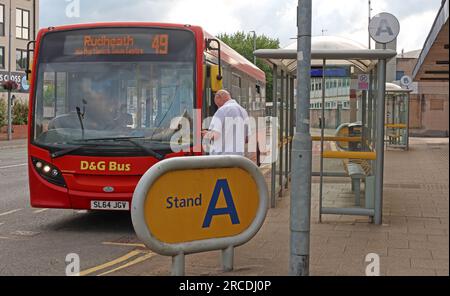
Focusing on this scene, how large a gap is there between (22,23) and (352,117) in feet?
130

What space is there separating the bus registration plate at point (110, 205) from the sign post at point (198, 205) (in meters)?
2.73

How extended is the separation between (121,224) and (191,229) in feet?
13.7

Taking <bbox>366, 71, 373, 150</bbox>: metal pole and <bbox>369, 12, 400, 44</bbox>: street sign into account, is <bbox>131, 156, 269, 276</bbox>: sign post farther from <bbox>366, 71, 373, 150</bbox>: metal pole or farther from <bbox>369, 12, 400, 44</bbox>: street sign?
<bbox>369, 12, 400, 44</bbox>: street sign

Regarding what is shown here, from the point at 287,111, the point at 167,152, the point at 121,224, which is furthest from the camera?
the point at 287,111

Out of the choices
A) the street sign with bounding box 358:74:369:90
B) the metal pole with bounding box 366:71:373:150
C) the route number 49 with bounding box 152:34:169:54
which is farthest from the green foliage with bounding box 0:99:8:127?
the route number 49 with bounding box 152:34:169:54

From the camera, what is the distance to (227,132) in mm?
8359

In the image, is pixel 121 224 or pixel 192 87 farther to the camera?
pixel 121 224

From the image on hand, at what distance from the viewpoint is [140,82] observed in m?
8.91

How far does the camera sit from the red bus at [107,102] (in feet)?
28.4

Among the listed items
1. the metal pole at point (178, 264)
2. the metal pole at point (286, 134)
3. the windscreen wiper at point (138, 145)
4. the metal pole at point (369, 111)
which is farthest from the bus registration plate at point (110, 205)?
the metal pole at point (369, 111)

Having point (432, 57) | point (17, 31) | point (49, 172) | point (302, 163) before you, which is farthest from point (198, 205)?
point (17, 31)

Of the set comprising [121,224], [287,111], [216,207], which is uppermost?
[287,111]

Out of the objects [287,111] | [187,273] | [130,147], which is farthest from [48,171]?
[287,111]
